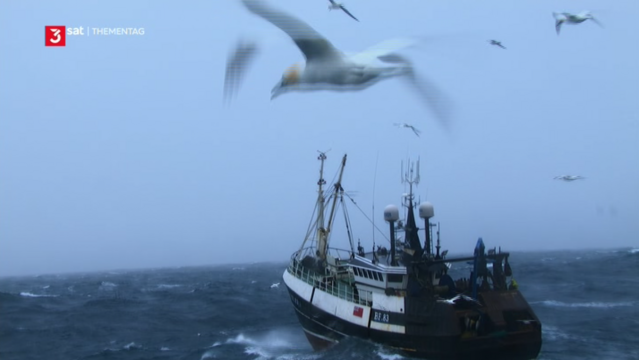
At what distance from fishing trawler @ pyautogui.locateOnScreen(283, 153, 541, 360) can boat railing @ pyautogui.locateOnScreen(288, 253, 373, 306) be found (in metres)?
0.07

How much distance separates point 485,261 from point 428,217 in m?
4.45

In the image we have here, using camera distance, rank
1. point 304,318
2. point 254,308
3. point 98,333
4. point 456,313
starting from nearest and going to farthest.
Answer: point 456,313
point 304,318
point 98,333
point 254,308

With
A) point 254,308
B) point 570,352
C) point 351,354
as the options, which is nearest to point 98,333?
point 254,308

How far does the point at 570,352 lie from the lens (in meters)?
33.2

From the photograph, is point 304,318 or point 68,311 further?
point 68,311

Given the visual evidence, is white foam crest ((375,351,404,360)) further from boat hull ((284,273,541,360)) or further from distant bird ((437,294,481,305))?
distant bird ((437,294,481,305))

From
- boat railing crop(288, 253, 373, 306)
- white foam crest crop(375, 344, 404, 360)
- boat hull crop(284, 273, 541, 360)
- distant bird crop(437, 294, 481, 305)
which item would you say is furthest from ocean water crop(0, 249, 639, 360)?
distant bird crop(437, 294, 481, 305)

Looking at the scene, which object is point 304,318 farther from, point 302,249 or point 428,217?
point 428,217

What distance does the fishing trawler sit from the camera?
27.7m

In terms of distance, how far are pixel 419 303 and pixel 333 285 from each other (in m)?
8.11

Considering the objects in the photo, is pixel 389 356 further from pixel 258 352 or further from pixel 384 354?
pixel 258 352

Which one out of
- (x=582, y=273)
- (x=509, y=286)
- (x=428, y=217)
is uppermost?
(x=428, y=217)

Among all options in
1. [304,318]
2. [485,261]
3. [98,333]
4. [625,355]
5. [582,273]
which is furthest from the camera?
[582,273]

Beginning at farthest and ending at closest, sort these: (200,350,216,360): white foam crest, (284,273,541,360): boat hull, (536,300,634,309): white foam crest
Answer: (536,300,634,309): white foam crest → (200,350,216,360): white foam crest → (284,273,541,360): boat hull
